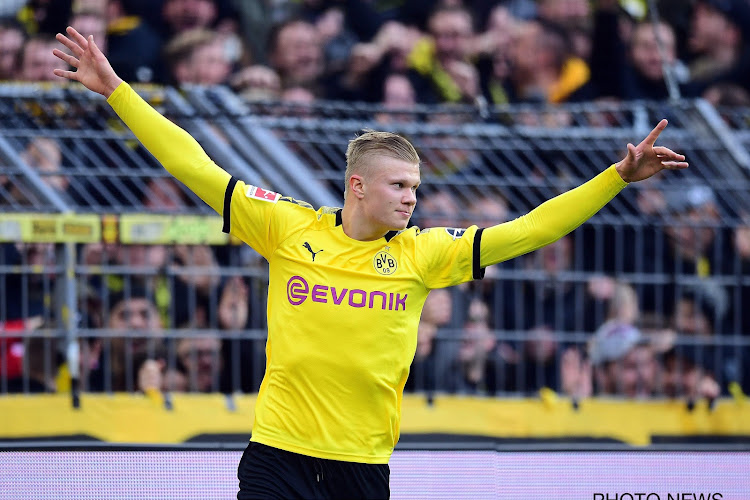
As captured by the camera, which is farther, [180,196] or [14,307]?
[180,196]

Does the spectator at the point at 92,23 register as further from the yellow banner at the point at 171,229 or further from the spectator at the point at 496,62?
the spectator at the point at 496,62

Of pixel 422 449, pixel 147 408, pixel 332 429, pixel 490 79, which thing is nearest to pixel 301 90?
pixel 490 79

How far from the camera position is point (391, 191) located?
388 centimetres

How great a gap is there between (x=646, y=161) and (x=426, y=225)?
10.4ft

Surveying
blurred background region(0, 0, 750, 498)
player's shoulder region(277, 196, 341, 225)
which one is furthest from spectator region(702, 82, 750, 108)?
player's shoulder region(277, 196, 341, 225)

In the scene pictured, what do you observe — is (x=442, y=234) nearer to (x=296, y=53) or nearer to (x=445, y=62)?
(x=296, y=53)

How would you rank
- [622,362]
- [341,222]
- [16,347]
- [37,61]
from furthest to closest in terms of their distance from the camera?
1. [37,61]
2. [622,362]
3. [16,347]
4. [341,222]

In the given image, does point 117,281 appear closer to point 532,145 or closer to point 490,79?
point 532,145

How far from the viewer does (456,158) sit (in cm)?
739

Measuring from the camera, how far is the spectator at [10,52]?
8148 millimetres

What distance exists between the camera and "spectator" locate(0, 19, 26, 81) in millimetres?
8148

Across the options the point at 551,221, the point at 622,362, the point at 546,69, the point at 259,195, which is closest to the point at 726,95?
the point at 546,69

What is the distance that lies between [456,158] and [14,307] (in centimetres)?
288

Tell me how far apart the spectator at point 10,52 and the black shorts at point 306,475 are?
517cm
